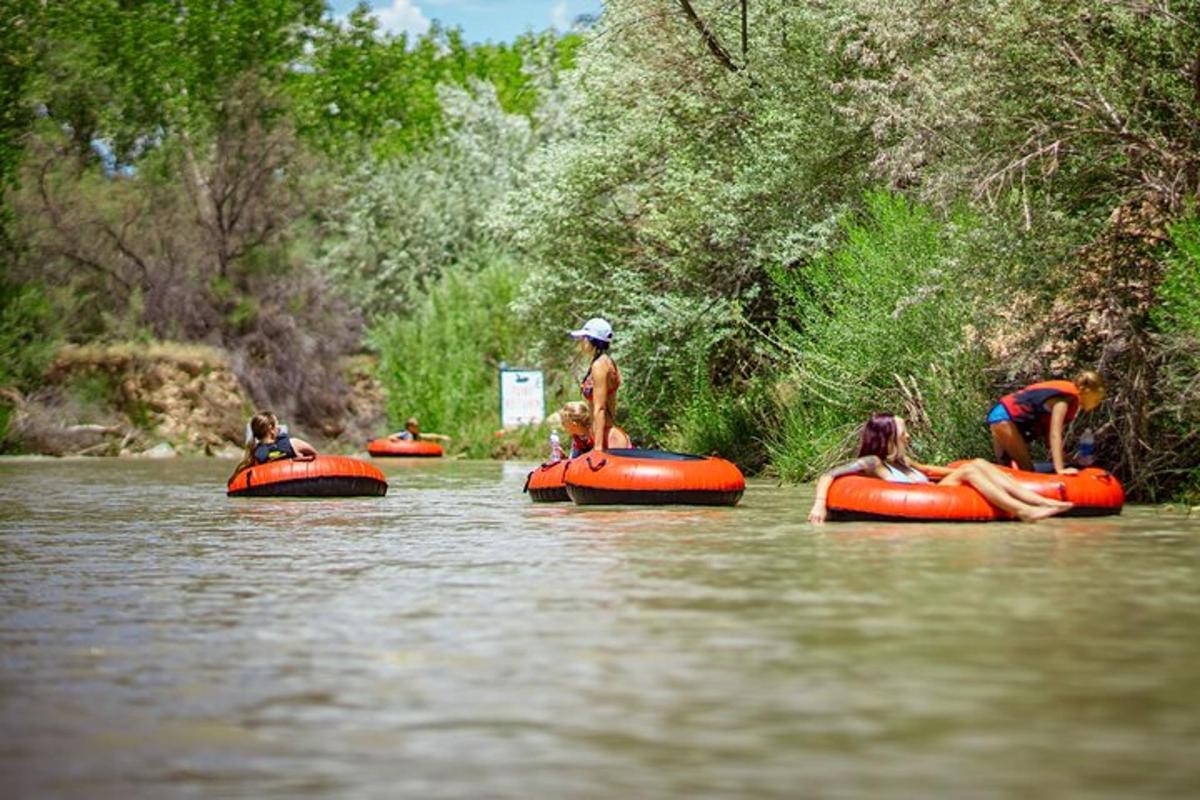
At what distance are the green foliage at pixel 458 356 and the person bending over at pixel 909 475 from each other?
24.2m

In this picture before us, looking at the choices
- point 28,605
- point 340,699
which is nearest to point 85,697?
point 340,699

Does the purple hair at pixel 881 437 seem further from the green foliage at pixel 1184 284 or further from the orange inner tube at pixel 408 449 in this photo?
the orange inner tube at pixel 408 449

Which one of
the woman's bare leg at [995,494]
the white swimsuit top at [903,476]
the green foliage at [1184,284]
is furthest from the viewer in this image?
the white swimsuit top at [903,476]

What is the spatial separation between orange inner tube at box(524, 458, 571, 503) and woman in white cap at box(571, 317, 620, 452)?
67 cm

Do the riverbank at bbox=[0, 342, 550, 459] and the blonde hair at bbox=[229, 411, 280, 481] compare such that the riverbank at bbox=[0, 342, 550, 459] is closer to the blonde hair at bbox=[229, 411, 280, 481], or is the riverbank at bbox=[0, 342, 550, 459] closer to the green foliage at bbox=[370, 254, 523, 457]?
the green foliage at bbox=[370, 254, 523, 457]

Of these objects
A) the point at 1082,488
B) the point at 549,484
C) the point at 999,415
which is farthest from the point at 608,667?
the point at 549,484

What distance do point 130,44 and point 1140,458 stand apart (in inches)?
1881

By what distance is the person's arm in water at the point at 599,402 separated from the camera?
2019cm

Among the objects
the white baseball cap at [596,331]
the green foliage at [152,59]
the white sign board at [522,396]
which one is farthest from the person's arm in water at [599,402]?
the green foliage at [152,59]

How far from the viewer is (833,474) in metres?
17.8

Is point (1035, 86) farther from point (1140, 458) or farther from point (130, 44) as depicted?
point (130, 44)

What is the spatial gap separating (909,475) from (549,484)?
4696mm

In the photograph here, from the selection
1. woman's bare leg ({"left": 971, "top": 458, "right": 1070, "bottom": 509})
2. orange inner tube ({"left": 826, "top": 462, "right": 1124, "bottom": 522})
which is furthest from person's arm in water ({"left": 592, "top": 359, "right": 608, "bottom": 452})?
woman's bare leg ({"left": 971, "top": 458, "right": 1070, "bottom": 509})

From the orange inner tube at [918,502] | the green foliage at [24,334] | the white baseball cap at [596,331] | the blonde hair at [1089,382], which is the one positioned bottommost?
the orange inner tube at [918,502]
